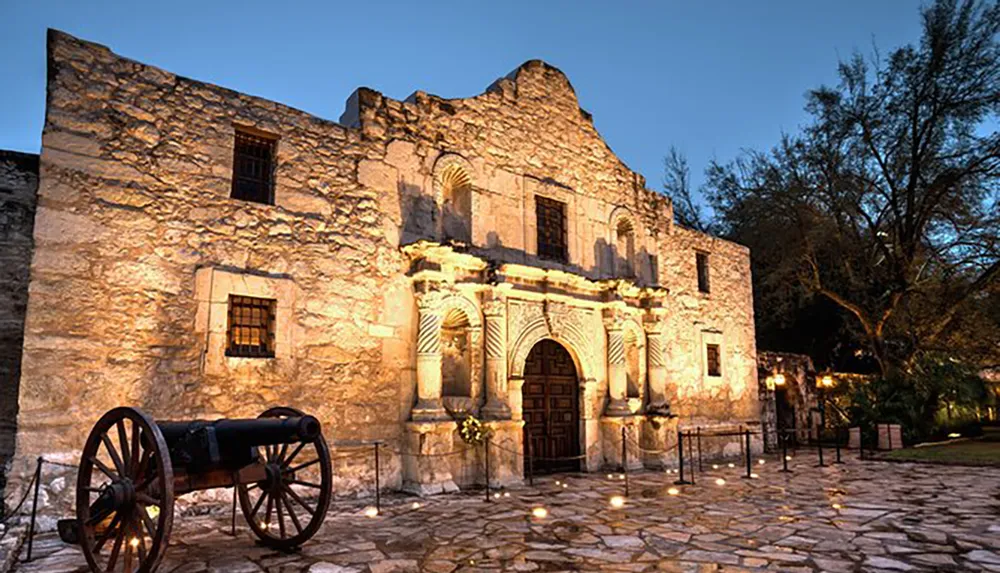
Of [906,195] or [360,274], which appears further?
[906,195]

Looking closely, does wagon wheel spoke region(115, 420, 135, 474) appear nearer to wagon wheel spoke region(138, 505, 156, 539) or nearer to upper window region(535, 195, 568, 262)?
wagon wheel spoke region(138, 505, 156, 539)

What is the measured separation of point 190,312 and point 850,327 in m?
18.9

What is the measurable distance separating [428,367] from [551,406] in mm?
3195

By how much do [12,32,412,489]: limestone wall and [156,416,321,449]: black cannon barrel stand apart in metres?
2.42

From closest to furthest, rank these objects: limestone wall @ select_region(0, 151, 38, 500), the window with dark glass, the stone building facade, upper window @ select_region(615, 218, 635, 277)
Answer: the stone building facade, limestone wall @ select_region(0, 151, 38, 500), upper window @ select_region(615, 218, 635, 277), the window with dark glass

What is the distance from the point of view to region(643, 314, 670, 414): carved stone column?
40.8 feet

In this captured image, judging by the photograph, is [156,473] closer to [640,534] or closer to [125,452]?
[125,452]

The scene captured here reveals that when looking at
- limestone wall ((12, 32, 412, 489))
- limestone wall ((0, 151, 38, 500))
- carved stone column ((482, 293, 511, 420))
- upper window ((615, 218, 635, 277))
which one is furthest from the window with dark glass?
limestone wall ((0, 151, 38, 500))

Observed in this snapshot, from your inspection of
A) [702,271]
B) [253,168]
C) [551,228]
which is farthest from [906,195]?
[253,168]

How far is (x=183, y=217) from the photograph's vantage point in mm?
A: 7324

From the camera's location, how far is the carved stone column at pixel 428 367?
28.9 ft

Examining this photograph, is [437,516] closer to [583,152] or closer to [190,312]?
[190,312]

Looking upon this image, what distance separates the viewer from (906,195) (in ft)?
54.6

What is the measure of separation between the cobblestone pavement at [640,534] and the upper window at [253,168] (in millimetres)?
4107
